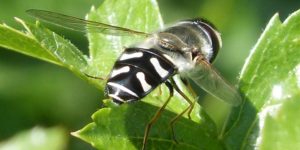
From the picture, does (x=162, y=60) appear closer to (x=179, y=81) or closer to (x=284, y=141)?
(x=179, y=81)

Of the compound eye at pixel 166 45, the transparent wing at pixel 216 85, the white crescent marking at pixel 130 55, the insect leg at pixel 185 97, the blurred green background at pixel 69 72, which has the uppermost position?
the white crescent marking at pixel 130 55

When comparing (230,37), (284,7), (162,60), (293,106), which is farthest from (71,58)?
(284,7)

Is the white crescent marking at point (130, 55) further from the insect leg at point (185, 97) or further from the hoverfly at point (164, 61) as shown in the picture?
the insect leg at point (185, 97)

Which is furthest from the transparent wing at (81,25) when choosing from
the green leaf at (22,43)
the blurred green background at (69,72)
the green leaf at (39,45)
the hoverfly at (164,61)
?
the blurred green background at (69,72)

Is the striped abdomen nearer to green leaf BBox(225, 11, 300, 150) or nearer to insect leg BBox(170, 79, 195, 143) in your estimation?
insect leg BBox(170, 79, 195, 143)

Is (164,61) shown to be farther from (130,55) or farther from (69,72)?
(69,72)

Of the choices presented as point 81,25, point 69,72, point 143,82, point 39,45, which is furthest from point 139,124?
point 69,72

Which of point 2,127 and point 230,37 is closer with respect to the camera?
point 2,127

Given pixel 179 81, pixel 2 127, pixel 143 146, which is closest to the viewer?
pixel 143 146
